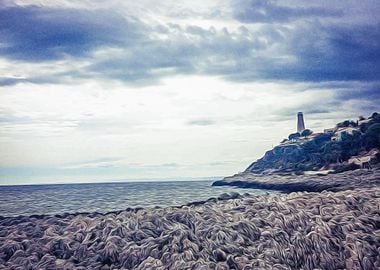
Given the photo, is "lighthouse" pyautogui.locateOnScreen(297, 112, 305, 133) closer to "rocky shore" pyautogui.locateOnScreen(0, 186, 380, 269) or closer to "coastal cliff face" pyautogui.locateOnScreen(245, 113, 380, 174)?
"coastal cliff face" pyautogui.locateOnScreen(245, 113, 380, 174)

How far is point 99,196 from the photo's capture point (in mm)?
7523

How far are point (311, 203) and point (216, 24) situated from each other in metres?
3.38

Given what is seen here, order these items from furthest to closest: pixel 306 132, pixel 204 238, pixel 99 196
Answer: pixel 99 196 → pixel 306 132 → pixel 204 238

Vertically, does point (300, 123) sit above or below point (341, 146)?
above

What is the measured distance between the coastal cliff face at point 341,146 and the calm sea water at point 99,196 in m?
1.03

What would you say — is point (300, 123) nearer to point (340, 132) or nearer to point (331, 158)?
point (340, 132)

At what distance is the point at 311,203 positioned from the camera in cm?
631

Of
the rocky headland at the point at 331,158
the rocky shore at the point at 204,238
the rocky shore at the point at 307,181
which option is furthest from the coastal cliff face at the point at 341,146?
the rocky shore at the point at 204,238

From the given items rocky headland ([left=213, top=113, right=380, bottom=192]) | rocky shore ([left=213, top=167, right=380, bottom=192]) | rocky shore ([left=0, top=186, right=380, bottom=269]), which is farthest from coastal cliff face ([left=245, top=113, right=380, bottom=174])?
rocky shore ([left=0, top=186, right=380, bottom=269])

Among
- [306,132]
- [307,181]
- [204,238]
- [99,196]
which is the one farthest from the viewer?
[99,196]

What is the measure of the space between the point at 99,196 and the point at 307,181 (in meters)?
3.89

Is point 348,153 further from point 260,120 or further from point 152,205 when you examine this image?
point 152,205

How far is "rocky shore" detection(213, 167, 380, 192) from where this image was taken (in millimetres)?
6922

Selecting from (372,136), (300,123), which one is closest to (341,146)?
(372,136)
